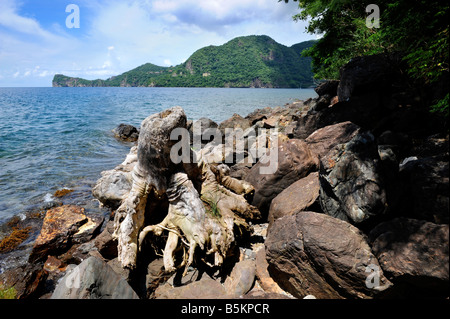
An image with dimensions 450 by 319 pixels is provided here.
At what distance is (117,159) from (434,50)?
14285 millimetres

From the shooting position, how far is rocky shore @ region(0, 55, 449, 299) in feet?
10.0

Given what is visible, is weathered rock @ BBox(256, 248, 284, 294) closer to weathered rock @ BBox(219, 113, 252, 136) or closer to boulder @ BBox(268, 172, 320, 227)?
boulder @ BBox(268, 172, 320, 227)

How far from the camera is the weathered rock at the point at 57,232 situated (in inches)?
213

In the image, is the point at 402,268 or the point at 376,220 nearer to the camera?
the point at 402,268

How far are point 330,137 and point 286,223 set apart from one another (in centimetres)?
354

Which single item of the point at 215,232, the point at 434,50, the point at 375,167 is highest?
the point at 434,50

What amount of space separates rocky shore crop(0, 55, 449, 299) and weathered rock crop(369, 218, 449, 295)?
12 millimetres

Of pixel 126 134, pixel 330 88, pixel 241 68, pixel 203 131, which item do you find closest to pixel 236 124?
pixel 203 131

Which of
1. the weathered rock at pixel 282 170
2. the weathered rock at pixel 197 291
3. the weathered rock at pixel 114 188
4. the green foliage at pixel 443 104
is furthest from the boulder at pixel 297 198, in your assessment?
the weathered rock at pixel 114 188

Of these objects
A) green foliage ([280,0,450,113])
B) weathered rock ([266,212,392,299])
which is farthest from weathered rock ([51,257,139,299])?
green foliage ([280,0,450,113])

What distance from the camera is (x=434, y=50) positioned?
152 inches

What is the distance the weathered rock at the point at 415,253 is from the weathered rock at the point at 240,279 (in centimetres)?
199
